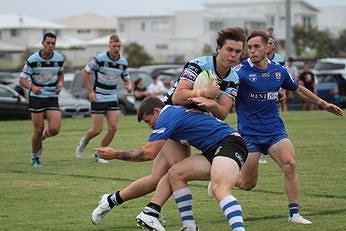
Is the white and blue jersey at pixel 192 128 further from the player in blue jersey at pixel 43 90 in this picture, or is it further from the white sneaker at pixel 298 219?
the player in blue jersey at pixel 43 90

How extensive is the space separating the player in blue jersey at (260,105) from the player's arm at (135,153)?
2266mm

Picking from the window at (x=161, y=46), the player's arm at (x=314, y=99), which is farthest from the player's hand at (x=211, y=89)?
the window at (x=161, y=46)

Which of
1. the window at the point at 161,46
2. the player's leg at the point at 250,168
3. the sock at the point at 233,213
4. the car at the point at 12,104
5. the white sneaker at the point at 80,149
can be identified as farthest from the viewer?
the window at the point at 161,46

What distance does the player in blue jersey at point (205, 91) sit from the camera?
32.7 feet

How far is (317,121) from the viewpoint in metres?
30.8

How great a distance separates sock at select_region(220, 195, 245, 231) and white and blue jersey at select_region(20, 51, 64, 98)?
9897 mm

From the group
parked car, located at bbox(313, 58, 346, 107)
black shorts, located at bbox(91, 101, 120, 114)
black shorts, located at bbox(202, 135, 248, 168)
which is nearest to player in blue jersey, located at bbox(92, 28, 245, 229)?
black shorts, located at bbox(202, 135, 248, 168)

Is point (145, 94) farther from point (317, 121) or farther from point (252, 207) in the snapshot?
point (252, 207)

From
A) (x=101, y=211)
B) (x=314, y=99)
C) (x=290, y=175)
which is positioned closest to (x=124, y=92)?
(x=314, y=99)

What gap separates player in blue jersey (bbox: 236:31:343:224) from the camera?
39.2 feet

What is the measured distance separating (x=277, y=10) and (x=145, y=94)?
106772 millimetres

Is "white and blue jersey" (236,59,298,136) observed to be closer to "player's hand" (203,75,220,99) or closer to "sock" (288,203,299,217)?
"sock" (288,203,299,217)

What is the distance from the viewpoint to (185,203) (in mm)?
10320

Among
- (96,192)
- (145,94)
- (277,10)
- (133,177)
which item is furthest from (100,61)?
(277,10)
